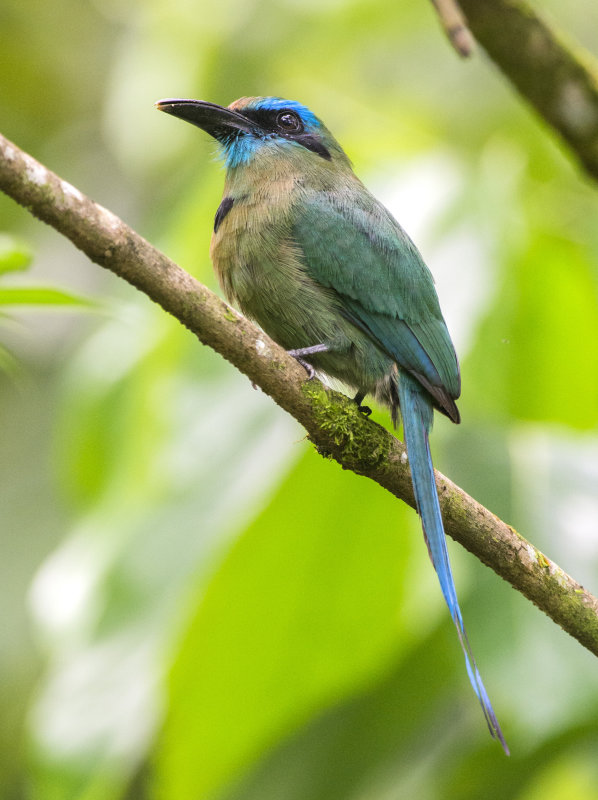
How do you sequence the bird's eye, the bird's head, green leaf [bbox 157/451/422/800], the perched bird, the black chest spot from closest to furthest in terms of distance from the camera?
green leaf [bbox 157/451/422/800]
the perched bird
the black chest spot
the bird's head
the bird's eye

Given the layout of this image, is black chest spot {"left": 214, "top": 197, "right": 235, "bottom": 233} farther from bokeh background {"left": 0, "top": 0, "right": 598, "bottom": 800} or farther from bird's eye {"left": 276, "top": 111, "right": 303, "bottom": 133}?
bird's eye {"left": 276, "top": 111, "right": 303, "bottom": 133}

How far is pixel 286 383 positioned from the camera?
2203 millimetres

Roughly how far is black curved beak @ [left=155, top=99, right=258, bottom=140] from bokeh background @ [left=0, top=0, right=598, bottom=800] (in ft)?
0.69

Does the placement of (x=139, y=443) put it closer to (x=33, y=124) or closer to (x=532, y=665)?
(x=532, y=665)

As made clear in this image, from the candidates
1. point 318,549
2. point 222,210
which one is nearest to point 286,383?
point 318,549

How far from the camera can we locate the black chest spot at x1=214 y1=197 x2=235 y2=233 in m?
3.09

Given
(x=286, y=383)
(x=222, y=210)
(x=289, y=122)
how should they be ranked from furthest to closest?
(x=289, y=122), (x=222, y=210), (x=286, y=383)

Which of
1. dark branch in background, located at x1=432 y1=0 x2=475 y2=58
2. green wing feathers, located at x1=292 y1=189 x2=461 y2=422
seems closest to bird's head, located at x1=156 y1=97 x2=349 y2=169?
green wing feathers, located at x1=292 y1=189 x2=461 y2=422

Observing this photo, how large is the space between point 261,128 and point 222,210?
1.35ft

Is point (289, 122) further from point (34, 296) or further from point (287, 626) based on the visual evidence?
point (34, 296)

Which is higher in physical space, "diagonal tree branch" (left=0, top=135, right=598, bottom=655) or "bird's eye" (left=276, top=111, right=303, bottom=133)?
"bird's eye" (left=276, top=111, right=303, bottom=133)

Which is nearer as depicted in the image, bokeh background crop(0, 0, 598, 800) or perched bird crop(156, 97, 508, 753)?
bokeh background crop(0, 0, 598, 800)

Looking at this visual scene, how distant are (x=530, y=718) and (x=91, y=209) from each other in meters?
1.72

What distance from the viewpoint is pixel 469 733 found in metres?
3.22
